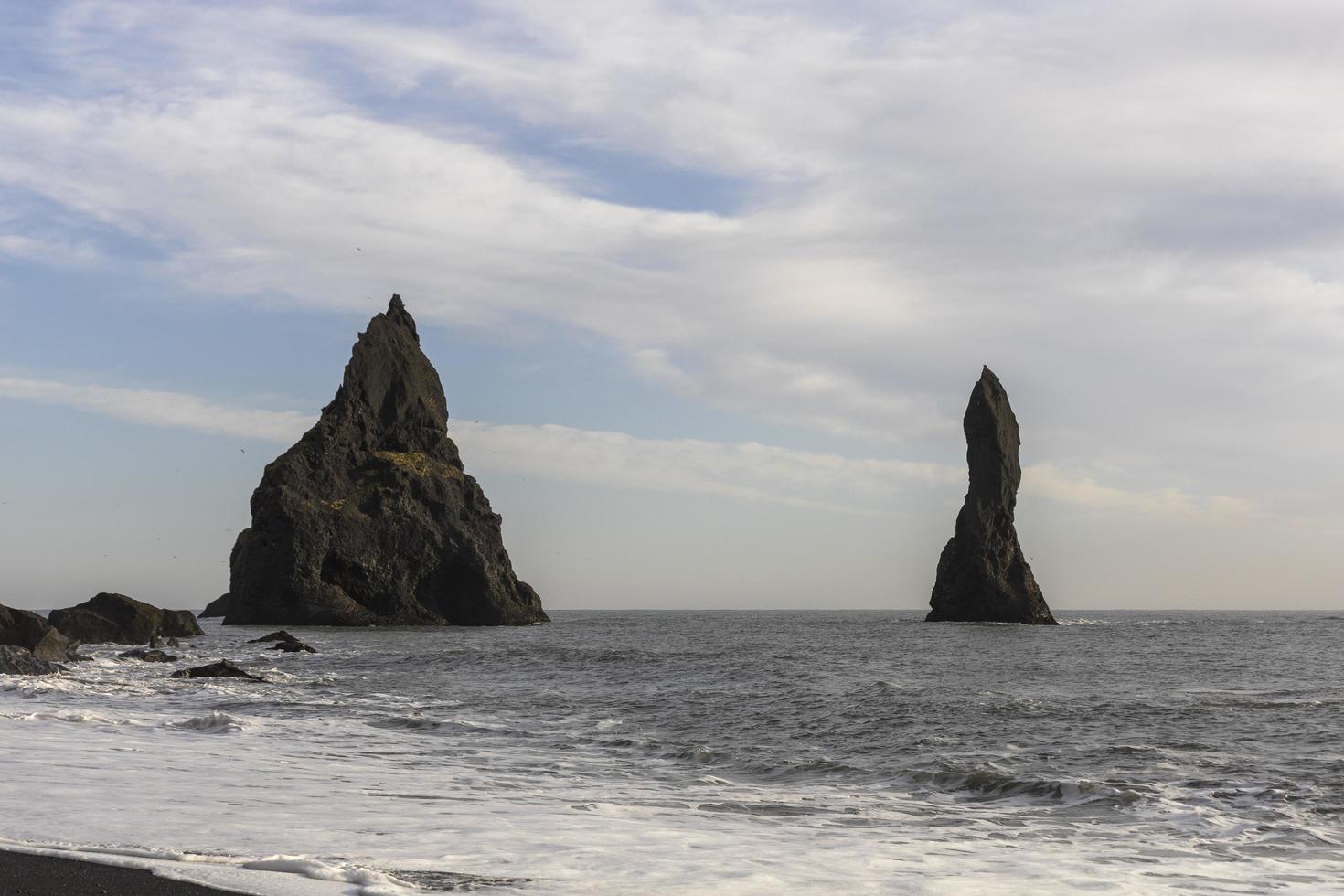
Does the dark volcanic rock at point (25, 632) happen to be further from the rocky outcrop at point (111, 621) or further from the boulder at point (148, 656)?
the rocky outcrop at point (111, 621)

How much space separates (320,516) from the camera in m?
89.6

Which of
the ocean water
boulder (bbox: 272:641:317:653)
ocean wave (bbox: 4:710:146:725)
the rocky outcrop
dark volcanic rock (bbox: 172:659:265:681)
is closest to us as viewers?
the ocean water

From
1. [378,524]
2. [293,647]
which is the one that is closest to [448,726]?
[293,647]

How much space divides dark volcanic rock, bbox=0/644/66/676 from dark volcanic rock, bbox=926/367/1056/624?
89.2 m

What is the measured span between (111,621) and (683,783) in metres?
43.4

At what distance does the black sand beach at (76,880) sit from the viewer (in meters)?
7.15

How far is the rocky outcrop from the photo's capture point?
4897 centimetres

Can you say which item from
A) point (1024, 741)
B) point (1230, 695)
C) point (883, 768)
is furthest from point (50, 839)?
point (1230, 695)

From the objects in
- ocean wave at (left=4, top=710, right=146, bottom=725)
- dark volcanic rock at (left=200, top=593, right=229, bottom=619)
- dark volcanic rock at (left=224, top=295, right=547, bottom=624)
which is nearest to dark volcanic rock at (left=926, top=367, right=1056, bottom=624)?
dark volcanic rock at (left=224, top=295, right=547, bottom=624)

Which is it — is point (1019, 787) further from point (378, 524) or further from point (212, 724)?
point (378, 524)

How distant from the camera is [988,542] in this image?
107 m

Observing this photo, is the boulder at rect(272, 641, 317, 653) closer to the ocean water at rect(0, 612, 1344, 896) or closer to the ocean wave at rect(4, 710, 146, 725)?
the ocean water at rect(0, 612, 1344, 896)

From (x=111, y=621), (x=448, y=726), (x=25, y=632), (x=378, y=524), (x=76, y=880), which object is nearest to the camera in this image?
(x=76, y=880)

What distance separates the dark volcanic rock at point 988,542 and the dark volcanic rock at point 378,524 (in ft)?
133
